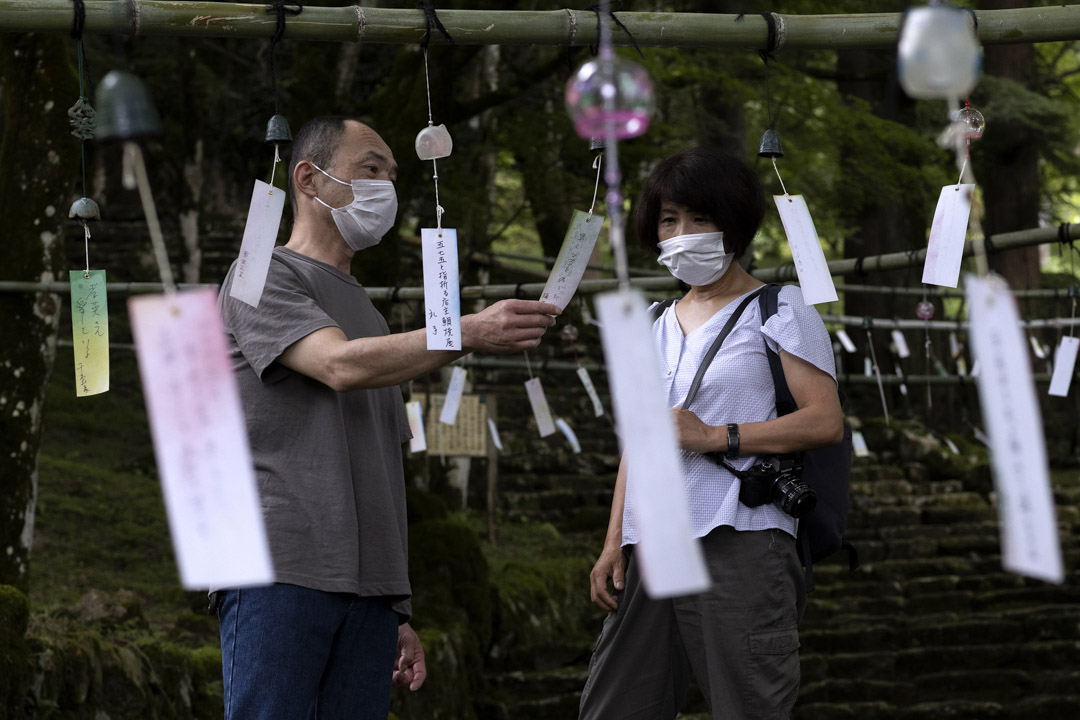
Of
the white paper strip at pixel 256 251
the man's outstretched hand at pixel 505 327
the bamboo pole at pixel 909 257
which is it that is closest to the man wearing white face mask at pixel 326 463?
the man's outstretched hand at pixel 505 327

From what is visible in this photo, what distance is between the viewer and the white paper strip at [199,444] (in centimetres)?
106

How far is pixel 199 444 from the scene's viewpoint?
1.08 metres

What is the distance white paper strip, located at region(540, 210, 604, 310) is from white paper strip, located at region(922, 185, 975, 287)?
2.24ft

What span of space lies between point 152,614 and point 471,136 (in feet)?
19.1

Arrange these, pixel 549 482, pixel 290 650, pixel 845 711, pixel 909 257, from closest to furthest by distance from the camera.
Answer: pixel 290 650, pixel 909 257, pixel 845 711, pixel 549 482

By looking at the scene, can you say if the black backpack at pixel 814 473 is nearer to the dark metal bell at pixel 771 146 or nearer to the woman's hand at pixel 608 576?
the dark metal bell at pixel 771 146

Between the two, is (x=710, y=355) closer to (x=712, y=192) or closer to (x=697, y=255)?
(x=697, y=255)

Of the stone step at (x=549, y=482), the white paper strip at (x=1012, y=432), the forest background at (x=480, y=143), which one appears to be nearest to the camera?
the white paper strip at (x=1012, y=432)

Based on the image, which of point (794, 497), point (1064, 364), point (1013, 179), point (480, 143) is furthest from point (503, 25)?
point (1013, 179)

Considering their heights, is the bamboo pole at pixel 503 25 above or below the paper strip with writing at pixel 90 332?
above

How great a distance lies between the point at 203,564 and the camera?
1.06 metres

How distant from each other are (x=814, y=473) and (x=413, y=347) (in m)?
1.00

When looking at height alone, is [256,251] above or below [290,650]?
above

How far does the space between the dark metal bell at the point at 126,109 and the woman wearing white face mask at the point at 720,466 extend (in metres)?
1.49
